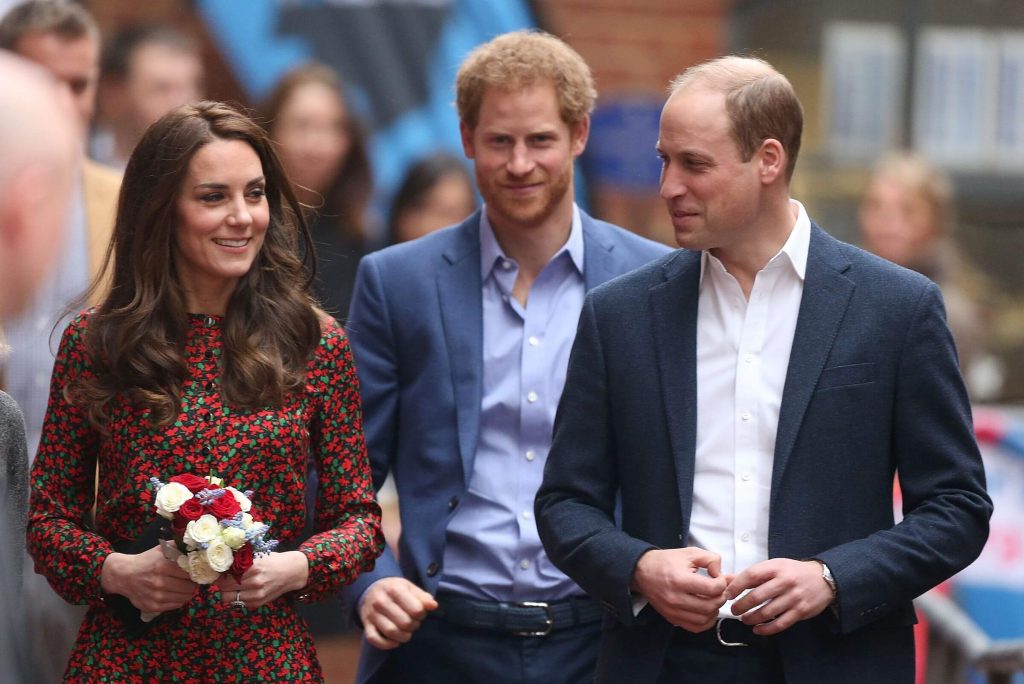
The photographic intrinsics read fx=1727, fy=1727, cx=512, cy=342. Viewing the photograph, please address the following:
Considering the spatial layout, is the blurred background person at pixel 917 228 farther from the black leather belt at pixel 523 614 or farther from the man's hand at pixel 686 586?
the man's hand at pixel 686 586

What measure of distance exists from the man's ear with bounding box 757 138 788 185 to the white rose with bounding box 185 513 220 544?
130 cm

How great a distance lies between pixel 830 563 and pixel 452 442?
1.19 meters

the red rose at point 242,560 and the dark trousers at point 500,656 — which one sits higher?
the red rose at point 242,560

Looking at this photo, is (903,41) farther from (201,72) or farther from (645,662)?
(645,662)

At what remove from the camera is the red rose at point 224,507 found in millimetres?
3299

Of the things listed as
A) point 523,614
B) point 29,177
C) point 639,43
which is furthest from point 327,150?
point 29,177

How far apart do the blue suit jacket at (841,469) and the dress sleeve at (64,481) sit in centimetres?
99

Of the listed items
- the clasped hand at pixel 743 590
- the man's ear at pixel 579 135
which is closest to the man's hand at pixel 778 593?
the clasped hand at pixel 743 590

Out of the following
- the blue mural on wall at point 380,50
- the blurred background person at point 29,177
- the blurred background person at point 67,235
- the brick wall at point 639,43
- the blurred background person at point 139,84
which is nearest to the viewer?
the blurred background person at point 29,177

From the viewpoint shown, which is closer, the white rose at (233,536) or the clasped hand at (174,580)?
the white rose at (233,536)

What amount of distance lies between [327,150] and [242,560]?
3383 millimetres

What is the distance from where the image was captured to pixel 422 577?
419cm

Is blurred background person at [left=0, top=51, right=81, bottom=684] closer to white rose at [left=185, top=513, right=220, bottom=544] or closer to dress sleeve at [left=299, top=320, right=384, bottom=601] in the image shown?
white rose at [left=185, top=513, right=220, bottom=544]

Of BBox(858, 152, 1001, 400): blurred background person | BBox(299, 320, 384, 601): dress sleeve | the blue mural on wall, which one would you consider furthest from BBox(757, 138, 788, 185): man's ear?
BBox(858, 152, 1001, 400): blurred background person
